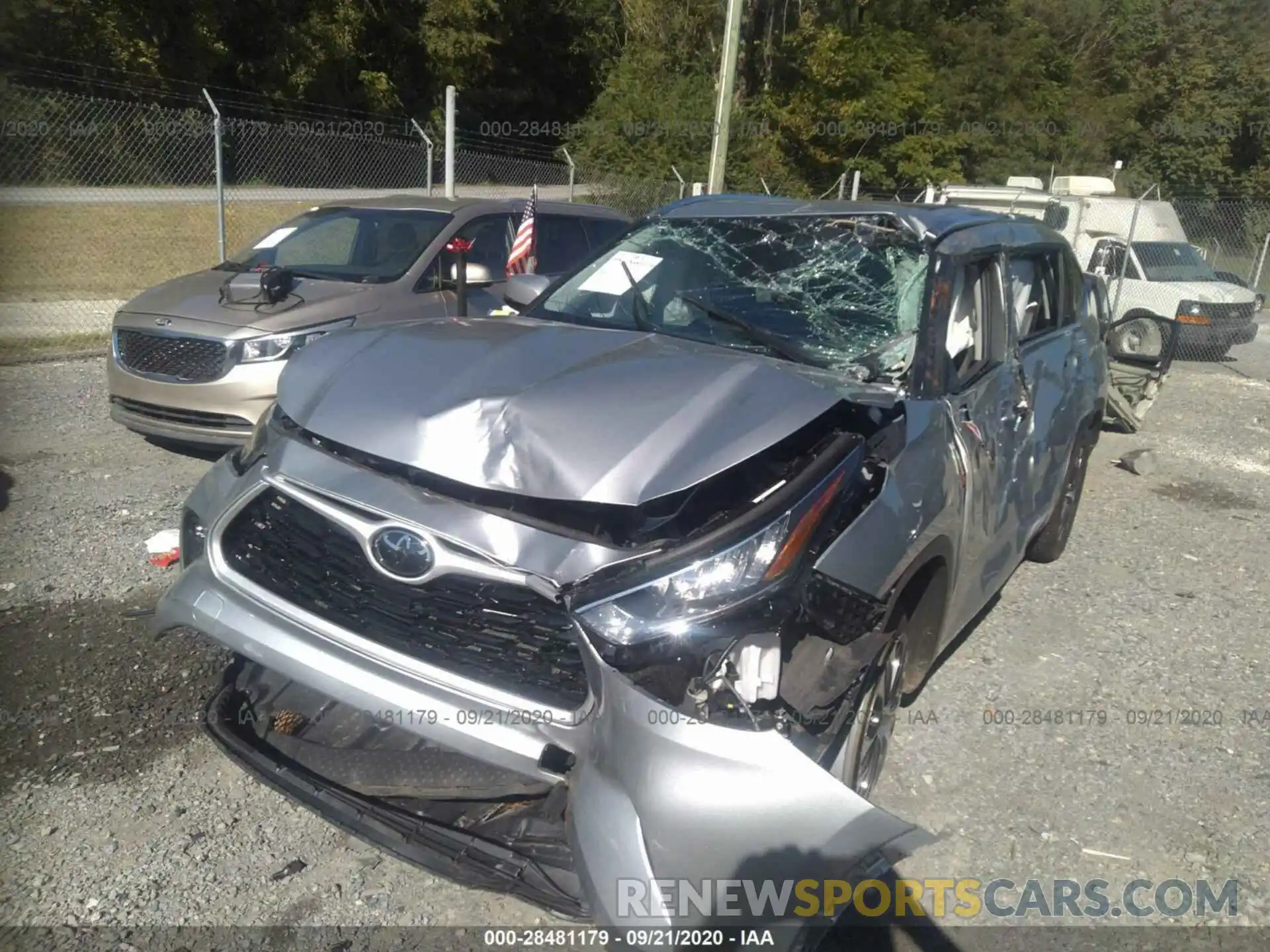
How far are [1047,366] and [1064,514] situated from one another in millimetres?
1372

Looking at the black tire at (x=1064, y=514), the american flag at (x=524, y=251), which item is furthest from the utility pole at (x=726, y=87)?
the black tire at (x=1064, y=514)

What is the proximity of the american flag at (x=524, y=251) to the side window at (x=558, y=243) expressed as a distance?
0.48 feet

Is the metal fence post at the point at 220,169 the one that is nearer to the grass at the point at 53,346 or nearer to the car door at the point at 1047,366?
the grass at the point at 53,346

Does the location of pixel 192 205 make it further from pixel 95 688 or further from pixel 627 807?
pixel 627 807

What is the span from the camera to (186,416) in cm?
611

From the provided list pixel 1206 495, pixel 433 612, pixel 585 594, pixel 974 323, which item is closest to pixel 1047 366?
pixel 974 323

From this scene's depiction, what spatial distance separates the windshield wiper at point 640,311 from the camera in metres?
3.88

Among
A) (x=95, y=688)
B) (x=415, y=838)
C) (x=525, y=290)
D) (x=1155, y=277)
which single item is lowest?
(x=95, y=688)

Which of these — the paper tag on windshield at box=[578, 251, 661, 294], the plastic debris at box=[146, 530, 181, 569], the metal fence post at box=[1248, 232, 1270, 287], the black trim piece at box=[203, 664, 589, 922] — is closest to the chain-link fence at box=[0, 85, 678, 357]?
the plastic debris at box=[146, 530, 181, 569]

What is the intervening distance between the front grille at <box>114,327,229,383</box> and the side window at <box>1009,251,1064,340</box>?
441 centimetres

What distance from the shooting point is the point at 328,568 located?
2.68 m

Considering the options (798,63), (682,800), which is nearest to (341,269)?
(682,800)

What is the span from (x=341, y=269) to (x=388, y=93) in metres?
25.7

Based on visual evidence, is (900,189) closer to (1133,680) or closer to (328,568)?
(1133,680)
